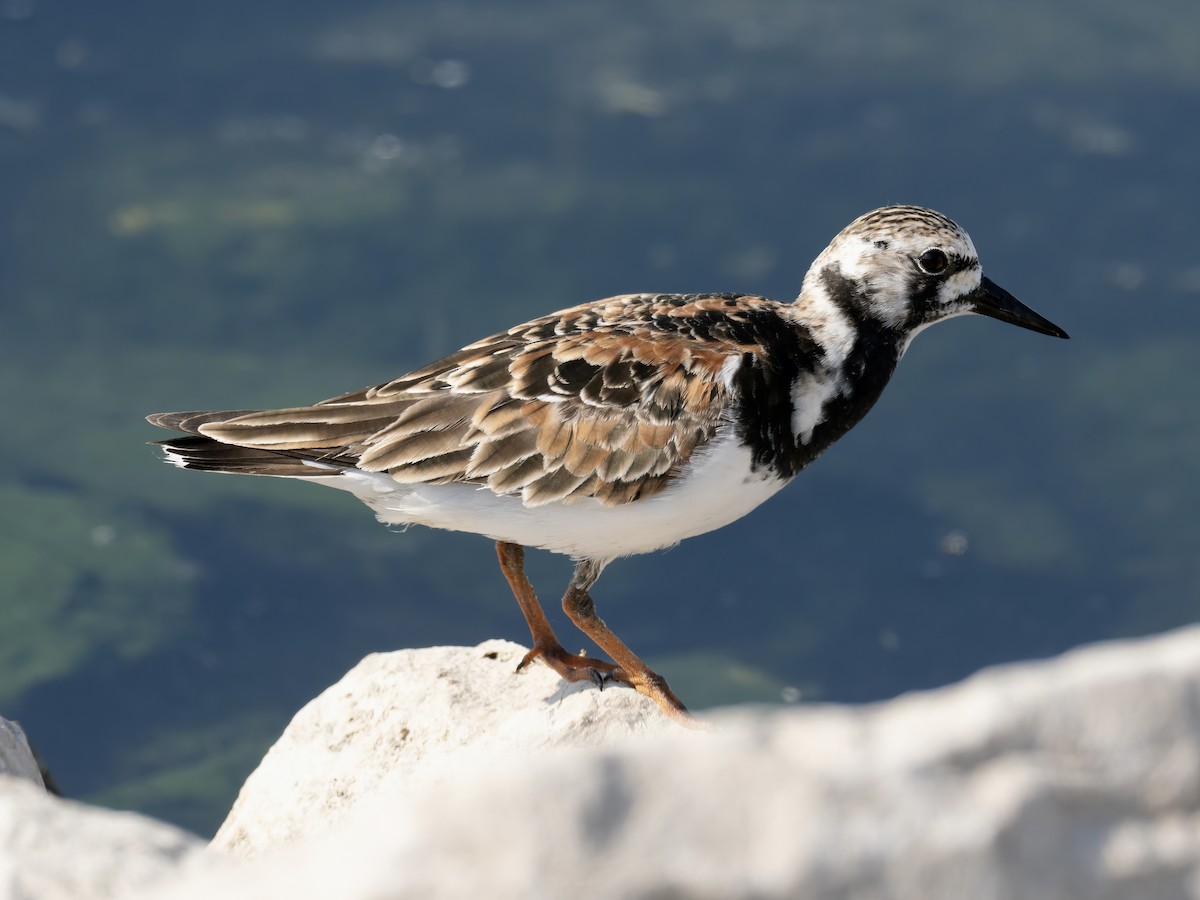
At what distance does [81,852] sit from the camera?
4.72 metres

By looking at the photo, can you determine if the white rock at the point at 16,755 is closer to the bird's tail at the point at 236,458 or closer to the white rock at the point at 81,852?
the bird's tail at the point at 236,458

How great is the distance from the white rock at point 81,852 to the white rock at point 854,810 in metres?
0.67

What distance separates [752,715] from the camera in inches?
158

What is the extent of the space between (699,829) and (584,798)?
274 mm

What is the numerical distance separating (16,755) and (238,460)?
5.49 ft

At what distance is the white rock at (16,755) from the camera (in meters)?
7.03

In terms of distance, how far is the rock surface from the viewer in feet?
12.2

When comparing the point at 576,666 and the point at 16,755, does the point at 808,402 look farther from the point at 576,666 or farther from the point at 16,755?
the point at 16,755

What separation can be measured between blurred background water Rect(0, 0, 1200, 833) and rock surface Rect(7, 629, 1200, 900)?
32.3 feet

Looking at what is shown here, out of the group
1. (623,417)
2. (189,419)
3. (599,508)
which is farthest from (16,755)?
(623,417)

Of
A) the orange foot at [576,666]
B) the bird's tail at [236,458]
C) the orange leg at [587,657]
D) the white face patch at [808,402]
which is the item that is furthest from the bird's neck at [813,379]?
the bird's tail at [236,458]

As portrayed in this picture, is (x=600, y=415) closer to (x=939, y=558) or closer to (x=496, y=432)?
(x=496, y=432)

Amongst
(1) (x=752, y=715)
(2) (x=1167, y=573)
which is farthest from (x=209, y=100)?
(1) (x=752, y=715)

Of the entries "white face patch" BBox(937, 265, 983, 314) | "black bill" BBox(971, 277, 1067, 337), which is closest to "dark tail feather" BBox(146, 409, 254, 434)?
"white face patch" BBox(937, 265, 983, 314)
